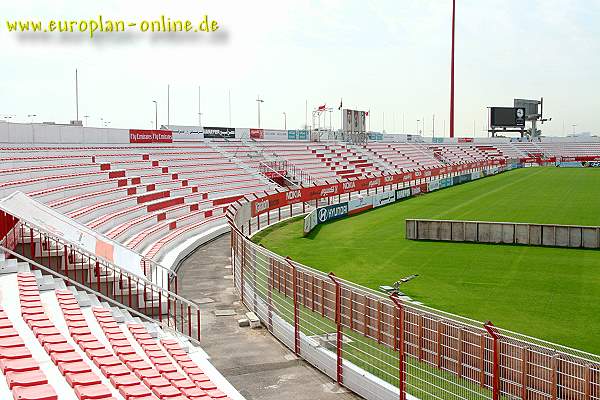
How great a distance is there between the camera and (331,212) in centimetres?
3186

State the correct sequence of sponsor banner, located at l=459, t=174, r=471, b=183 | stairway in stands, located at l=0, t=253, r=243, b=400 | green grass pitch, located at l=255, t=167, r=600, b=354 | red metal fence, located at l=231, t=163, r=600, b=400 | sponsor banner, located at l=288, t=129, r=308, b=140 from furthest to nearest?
sponsor banner, located at l=288, t=129, r=308, b=140 → sponsor banner, located at l=459, t=174, r=471, b=183 → green grass pitch, located at l=255, t=167, r=600, b=354 → red metal fence, located at l=231, t=163, r=600, b=400 → stairway in stands, located at l=0, t=253, r=243, b=400

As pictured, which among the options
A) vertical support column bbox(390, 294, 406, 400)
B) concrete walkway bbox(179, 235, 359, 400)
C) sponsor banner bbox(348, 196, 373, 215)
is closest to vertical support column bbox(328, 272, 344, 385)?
concrete walkway bbox(179, 235, 359, 400)

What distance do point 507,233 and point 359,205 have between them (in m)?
13.6

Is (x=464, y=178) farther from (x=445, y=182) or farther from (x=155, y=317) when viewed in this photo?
(x=155, y=317)

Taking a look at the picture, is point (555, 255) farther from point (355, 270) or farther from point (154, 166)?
point (154, 166)

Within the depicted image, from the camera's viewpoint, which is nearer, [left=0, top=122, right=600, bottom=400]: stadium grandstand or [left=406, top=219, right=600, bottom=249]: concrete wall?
[left=0, top=122, right=600, bottom=400]: stadium grandstand

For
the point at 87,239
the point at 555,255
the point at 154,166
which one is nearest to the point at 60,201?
the point at 87,239

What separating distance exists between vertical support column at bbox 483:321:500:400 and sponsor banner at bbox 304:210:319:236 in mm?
18880

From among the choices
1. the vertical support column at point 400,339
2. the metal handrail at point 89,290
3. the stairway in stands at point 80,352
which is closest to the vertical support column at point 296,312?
the stairway in stands at point 80,352

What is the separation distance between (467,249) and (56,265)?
46.3 ft

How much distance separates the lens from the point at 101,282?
512 inches

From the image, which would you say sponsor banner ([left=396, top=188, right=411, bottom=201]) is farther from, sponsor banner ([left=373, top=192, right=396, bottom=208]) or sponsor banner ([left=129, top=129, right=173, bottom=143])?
sponsor banner ([left=129, top=129, right=173, bottom=143])

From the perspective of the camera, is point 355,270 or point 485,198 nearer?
point 355,270

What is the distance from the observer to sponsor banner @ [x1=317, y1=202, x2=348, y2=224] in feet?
99.9
